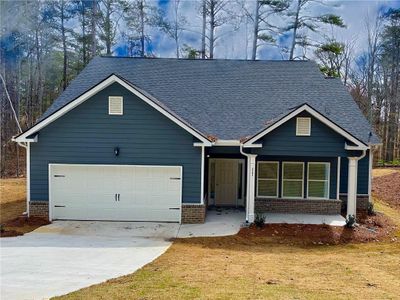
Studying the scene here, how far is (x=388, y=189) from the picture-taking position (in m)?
21.8

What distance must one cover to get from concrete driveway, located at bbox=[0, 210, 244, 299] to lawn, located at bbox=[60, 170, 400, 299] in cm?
59

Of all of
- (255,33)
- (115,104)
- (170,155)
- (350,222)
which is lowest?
(350,222)

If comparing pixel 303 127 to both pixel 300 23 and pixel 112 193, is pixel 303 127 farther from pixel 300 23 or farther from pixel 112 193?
pixel 300 23

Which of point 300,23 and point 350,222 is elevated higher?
point 300,23

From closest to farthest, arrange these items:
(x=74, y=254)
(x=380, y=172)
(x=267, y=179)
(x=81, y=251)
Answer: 1. (x=74, y=254)
2. (x=81, y=251)
3. (x=267, y=179)
4. (x=380, y=172)

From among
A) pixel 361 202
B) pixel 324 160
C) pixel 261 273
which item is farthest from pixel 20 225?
pixel 361 202

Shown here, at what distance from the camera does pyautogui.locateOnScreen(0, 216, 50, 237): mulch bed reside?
11704 millimetres

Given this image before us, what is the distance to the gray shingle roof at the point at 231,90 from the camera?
1510cm

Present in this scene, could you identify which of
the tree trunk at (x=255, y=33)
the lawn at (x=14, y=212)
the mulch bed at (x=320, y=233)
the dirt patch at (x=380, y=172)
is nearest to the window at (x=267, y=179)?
the mulch bed at (x=320, y=233)

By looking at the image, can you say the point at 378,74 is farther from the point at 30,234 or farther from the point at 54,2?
the point at 30,234

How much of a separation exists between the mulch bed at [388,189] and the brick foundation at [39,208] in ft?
49.5

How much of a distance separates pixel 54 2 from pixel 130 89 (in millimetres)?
21824

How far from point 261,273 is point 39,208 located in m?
9.12

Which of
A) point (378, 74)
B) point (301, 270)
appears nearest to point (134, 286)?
point (301, 270)
